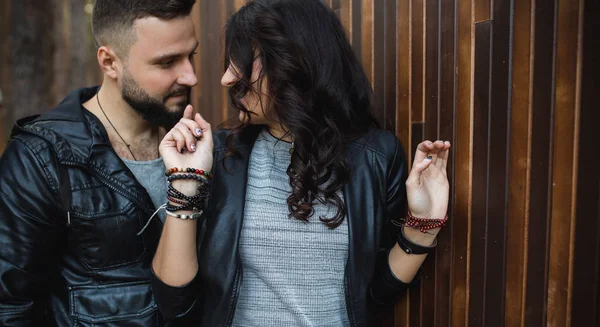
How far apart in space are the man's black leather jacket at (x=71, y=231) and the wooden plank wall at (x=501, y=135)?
3.29 feet

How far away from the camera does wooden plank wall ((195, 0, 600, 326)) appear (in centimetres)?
133

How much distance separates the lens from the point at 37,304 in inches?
67.7

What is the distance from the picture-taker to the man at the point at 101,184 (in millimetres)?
1650

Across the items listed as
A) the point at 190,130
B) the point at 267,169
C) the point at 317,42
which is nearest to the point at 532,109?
the point at 317,42

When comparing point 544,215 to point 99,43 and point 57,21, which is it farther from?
point 57,21

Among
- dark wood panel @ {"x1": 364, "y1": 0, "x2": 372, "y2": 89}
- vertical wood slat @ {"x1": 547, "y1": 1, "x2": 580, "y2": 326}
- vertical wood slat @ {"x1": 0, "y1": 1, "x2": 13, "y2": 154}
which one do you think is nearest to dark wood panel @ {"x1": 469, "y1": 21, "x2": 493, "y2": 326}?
vertical wood slat @ {"x1": 547, "y1": 1, "x2": 580, "y2": 326}

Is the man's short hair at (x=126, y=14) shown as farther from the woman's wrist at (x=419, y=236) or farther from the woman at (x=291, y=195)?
the woman's wrist at (x=419, y=236)

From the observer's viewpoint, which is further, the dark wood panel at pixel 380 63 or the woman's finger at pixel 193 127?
the dark wood panel at pixel 380 63

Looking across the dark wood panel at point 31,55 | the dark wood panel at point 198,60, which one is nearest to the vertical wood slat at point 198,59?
the dark wood panel at point 198,60

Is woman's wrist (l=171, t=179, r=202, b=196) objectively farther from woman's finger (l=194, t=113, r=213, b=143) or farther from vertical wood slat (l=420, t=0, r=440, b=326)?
vertical wood slat (l=420, t=0, r=440, b=326)

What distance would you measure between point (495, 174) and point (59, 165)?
4.55 feet

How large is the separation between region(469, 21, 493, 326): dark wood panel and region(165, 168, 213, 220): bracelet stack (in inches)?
33.5

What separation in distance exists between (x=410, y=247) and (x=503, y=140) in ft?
1.49

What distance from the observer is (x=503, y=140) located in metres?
1.52
